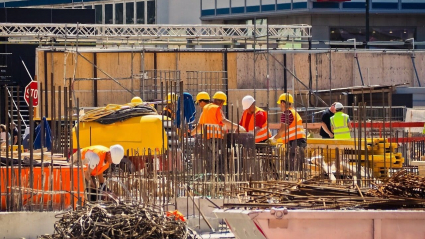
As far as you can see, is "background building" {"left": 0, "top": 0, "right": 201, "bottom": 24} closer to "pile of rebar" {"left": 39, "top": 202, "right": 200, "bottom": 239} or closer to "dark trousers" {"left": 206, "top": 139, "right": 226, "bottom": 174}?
"dark trousers" {"left": 206, "top": 139, "right": 226, "bottom": 174}

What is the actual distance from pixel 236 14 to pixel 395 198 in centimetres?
3916

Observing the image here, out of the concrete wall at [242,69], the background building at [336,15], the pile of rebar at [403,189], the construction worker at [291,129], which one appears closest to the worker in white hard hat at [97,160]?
the construction worker at [291,129]

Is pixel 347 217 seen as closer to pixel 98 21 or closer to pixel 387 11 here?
pixel 387 11

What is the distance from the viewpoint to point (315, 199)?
8977mm

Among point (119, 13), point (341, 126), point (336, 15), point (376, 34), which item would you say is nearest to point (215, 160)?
point (341, 126)

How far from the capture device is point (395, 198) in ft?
28.8

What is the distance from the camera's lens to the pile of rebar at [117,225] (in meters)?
8.59

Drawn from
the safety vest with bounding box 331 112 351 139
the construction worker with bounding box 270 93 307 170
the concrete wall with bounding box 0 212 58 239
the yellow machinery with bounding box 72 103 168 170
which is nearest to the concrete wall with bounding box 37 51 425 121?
the safety vest with bounding box 331 112 351 139

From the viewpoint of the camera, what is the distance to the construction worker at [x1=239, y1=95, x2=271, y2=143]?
1612cm

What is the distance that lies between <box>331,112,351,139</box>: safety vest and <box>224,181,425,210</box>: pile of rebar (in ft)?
28.1

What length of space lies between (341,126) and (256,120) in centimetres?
329

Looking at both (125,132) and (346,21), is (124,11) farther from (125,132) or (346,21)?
(125,132)

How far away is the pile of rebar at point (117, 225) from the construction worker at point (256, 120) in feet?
23.8

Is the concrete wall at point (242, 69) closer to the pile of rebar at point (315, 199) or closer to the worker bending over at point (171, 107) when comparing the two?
the worker bending over at point (171, 107)
